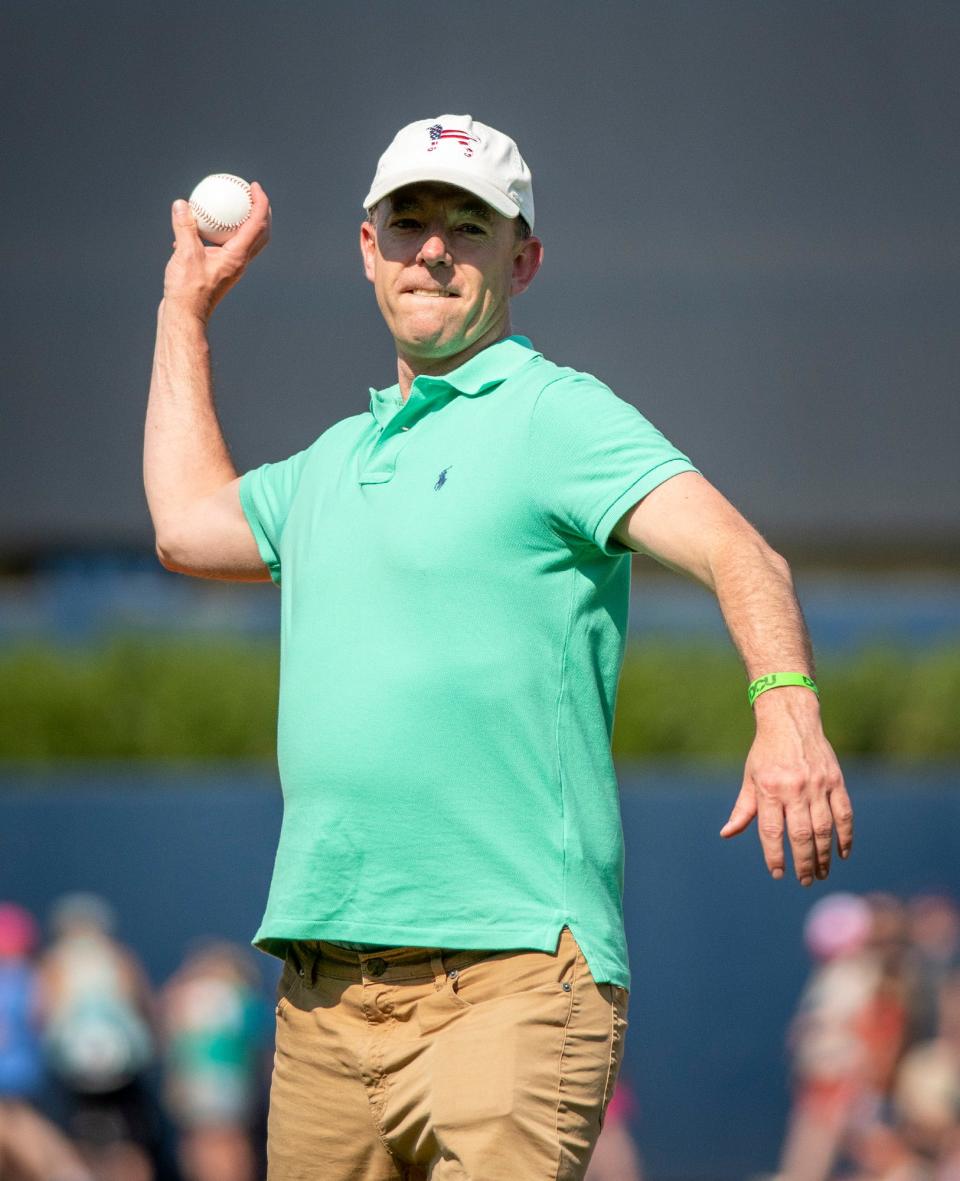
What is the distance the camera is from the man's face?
3.15 metres

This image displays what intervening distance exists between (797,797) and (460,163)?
1.26 m

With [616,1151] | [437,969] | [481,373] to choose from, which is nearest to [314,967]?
[437,969]

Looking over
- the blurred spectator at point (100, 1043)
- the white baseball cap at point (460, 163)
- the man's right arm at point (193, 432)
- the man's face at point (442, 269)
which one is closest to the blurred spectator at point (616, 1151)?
the blurred spectator at point (100, 1043)

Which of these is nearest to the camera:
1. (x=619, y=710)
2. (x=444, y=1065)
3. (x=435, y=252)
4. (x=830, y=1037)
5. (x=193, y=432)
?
(x=444, y=1065)

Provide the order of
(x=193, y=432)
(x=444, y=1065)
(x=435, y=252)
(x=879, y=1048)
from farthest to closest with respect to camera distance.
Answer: (x=879, y=1048), (x=193, y=432), (x=435, y=252), (x=444, y=1065)

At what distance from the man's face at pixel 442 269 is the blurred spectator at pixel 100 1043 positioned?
6606 millimetres

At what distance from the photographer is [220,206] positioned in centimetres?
377

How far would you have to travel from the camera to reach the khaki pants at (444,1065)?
2.74m

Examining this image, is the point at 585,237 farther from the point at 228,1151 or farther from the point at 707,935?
the point at 228,1151

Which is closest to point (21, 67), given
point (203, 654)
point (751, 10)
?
point (751, 10)

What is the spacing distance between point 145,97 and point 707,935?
10611mm

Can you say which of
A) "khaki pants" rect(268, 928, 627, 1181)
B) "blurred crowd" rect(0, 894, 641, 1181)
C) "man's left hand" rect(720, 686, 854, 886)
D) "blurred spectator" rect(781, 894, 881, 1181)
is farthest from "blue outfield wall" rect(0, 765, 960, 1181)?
"man's left hand" rect(720, 686, 854, 886)

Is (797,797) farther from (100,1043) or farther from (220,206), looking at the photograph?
(100,1043)

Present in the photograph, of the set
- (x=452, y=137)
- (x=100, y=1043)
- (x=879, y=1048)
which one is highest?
(x=452, y=137)
